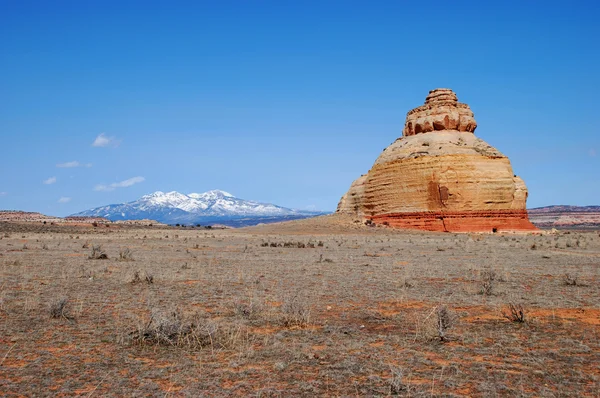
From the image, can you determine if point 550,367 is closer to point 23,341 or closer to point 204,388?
point 204,388

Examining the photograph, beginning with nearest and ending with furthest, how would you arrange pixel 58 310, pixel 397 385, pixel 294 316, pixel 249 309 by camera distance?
pixel 397 385, pixel 294 316, pixel 58 310, pixel 249 309

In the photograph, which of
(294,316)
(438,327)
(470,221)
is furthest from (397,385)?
(470,221)

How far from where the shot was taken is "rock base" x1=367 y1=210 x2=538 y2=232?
182 ft

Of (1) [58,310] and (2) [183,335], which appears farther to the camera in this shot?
(1) [58,310]

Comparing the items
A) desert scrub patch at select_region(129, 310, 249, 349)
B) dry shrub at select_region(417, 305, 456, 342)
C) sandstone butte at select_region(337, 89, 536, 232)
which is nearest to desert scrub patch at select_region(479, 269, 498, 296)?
dry shrub at select_region(417, 305, 456, 342)

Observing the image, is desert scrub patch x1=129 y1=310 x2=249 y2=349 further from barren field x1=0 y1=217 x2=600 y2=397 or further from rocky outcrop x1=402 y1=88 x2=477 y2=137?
rocky outcrop x1=402 y1=88 x2=477 y2=137

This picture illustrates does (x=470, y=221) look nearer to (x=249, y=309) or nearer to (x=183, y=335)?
(x=249, y=309)

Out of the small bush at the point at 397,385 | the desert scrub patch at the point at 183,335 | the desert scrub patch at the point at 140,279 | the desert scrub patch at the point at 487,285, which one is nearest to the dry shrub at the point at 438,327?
the small bush at the point at 397,385

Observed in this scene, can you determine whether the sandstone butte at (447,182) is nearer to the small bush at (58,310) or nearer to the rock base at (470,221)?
the rock base at (470,221)

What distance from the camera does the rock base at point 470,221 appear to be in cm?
5538

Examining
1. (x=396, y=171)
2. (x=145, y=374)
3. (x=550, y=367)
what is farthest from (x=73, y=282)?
(x=396, y=171)

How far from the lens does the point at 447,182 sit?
5541 centimetres

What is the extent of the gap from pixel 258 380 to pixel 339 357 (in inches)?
51.5

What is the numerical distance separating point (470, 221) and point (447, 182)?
5.30 m
